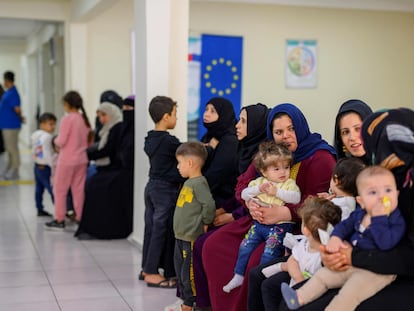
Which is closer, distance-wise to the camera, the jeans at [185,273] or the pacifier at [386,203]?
the pacifier at [386,203]

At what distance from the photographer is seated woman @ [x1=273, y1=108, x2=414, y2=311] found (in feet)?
8.13

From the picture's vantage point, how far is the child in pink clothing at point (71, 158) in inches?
259

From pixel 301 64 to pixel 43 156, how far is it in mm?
4511

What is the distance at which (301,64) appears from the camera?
10.0m

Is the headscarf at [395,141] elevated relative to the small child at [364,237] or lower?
elevated

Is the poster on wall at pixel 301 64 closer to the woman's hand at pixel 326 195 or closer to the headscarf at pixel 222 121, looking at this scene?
the headscarf at pixel 222 121

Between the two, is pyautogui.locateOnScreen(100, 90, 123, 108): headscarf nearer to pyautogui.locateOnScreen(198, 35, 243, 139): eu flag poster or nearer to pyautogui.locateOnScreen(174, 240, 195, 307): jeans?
pyautogui.locateOnScreen(198, 35, 243, 139): eu flag poster

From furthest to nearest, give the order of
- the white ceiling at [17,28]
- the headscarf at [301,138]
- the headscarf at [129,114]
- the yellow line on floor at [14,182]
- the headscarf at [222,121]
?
the white ceiling at [17,28] < the yellow line on floor at [14,182] < the headscarf at [129,114] < the headscarf at [222,121] < the headscarf at [301,138]

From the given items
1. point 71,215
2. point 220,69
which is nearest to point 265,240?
point 71,215

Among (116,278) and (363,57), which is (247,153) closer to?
(116,278)

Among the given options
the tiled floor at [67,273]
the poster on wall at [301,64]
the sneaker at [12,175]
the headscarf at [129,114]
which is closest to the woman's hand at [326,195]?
the tiled floor at [67,273]

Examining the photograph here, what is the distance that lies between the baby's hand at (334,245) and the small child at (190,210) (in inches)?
62.1

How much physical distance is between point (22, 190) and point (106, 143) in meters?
3.87

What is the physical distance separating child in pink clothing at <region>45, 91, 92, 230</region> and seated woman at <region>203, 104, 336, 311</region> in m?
3.14
